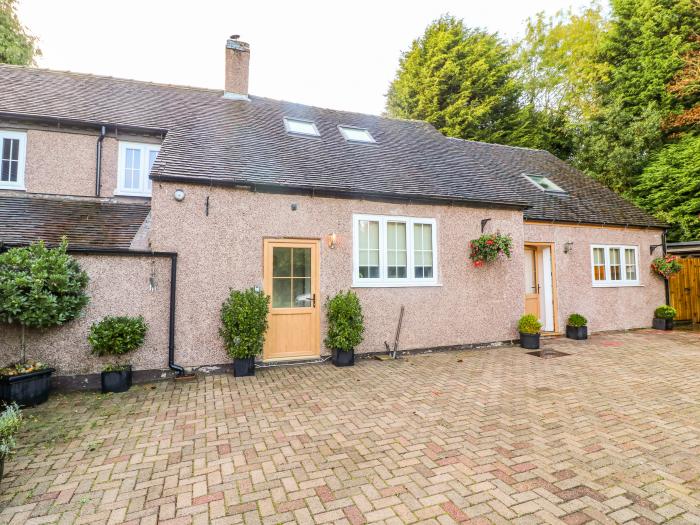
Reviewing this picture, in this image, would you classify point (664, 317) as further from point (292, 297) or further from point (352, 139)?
point (292, 297)

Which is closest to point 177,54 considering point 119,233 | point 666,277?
point 119,233

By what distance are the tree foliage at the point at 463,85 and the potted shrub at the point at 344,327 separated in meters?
17.6

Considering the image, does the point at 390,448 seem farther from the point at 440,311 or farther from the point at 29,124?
the point at 29,124

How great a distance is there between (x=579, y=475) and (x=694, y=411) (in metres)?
2.82

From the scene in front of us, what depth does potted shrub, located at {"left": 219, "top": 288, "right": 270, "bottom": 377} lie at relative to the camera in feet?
19.6

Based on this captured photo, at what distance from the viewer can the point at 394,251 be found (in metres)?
7.75

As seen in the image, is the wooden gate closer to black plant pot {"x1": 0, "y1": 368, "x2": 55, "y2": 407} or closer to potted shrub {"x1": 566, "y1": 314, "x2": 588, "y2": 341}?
potted shrub {"x1": 566, "y1": 314, "x2": 588, "y2": 341}

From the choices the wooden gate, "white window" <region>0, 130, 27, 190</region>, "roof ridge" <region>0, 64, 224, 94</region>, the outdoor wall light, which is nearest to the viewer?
the outdoor wall light

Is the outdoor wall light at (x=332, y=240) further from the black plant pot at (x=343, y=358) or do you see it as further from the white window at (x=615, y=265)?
the white window at (x=615, y=265)

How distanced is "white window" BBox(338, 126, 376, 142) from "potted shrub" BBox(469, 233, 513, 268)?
4545 mm

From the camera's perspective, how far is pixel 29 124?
26.0 ft

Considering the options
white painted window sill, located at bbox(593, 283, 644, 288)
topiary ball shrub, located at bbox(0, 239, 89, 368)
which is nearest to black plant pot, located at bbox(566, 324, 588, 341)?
white painted window sill, located at bbox(593, 283, 644, 288)

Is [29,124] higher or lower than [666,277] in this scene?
higher

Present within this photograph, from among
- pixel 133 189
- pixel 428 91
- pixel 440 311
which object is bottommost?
pixel 440 311
